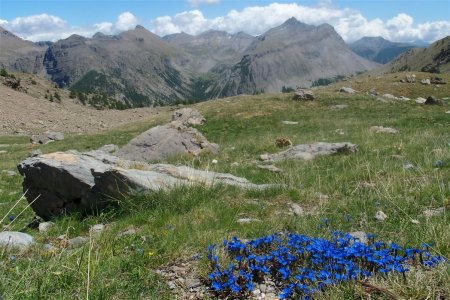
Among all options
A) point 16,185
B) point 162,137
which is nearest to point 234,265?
point 16,185

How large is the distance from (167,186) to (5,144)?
41.1m

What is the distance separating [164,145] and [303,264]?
18015 mm

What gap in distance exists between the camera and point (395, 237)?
19.9ft

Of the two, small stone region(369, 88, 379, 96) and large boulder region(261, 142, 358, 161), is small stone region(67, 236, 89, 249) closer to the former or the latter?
large boulder region(261, 142, 358, 161)

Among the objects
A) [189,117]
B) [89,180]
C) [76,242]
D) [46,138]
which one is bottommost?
[46,138]

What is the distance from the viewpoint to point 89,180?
9953 millimetres

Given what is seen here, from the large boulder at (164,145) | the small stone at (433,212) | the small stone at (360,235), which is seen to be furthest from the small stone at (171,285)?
the large boulder at (164,145)

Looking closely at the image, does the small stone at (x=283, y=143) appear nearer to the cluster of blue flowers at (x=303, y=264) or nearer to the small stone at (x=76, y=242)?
the small stone at (x=76, y=242)

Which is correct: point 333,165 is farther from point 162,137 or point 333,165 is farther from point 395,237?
point 162,137

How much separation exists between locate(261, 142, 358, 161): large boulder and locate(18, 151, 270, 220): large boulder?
5.65 m

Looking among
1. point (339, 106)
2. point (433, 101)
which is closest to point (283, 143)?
point (339, 106)

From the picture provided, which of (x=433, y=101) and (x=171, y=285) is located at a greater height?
(x=171, y=285)

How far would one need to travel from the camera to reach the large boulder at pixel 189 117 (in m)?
39.4

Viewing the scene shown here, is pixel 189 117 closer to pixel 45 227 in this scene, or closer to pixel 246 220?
pixel 45 227
